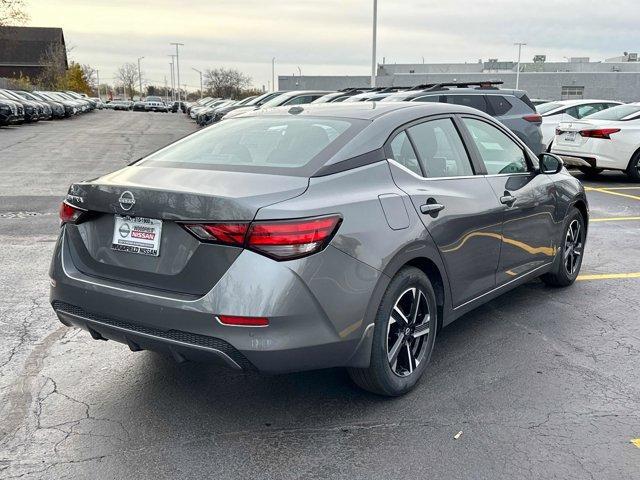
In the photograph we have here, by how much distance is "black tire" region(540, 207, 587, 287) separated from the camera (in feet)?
18.7

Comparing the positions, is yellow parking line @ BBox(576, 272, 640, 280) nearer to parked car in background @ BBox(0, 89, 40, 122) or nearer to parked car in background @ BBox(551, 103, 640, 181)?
parked car in background @ BBox(551, 103, 640, 181)

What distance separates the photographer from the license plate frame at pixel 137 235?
320 cm

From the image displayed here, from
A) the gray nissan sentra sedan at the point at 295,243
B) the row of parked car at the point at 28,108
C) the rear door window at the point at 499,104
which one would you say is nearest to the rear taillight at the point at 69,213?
the gray nissan sentra sedan at the point at 295,243

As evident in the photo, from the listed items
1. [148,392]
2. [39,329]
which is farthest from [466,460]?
[39,329]

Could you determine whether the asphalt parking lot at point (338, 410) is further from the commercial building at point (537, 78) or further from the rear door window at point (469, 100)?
the commercial building at point (537, 78)

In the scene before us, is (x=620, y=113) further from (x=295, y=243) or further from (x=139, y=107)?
(x=139, y=107)

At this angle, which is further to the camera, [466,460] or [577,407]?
[577,407]

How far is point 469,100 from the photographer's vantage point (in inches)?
449

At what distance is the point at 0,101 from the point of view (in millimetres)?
26703

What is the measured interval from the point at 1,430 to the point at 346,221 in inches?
80.9

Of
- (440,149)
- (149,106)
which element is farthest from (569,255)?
(149,106)

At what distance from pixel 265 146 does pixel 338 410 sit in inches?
62.7

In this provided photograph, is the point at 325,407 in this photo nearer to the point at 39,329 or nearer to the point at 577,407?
the point at 577,407

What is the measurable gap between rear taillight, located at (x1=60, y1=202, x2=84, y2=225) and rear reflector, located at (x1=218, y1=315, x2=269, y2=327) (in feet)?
3.56
